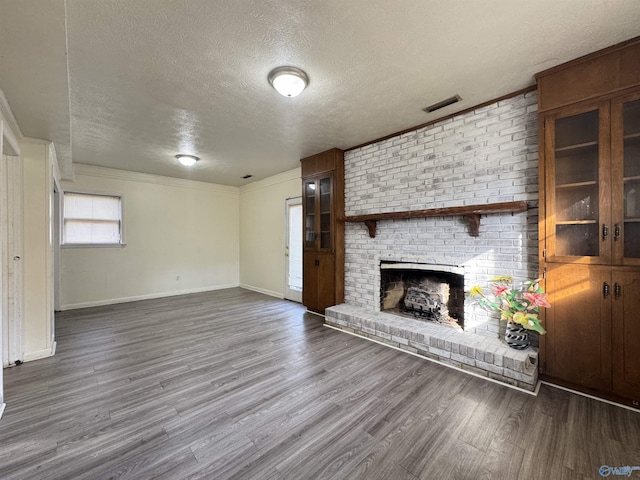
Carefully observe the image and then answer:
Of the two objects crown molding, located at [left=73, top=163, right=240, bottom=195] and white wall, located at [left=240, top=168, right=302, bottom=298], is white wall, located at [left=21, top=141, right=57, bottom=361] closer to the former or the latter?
crown molding, located at [left=73, top=163, right=240, bottom=195]

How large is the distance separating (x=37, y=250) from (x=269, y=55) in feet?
11.4

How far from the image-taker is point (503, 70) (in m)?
2.41

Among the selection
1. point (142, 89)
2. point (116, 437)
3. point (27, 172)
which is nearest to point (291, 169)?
point (142, 89)

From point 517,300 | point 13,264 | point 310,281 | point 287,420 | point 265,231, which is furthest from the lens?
point 265,231

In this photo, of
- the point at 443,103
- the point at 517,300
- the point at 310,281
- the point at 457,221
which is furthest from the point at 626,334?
the point at 310,281

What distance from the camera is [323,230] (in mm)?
4785

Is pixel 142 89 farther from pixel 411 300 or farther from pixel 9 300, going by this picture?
pixel 411 300

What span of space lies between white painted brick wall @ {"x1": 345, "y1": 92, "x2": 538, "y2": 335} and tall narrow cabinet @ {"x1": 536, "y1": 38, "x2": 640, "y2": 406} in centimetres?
28

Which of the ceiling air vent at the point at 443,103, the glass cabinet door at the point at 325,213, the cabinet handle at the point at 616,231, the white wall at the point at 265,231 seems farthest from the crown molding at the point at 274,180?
the cabinet handle at the point at 616,231

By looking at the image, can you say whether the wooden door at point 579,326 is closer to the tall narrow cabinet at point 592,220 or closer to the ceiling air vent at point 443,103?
the tall narrow cabinet at point 592,220

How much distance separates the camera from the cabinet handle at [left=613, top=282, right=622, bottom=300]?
2.12 m

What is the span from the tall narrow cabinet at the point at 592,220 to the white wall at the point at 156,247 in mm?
6674

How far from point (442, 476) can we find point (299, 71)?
3.06 metres

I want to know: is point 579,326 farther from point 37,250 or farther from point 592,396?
point 37,250
